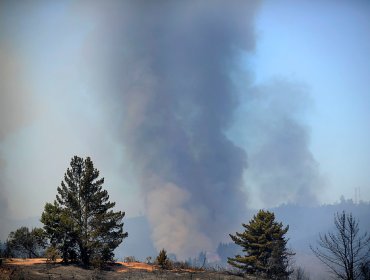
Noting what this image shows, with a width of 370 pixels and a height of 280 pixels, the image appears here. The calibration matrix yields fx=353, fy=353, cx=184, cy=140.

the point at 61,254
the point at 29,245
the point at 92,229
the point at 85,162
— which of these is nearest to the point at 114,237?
the point at 92,229

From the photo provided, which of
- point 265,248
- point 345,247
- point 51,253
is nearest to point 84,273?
point 51,253

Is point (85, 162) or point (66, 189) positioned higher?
point (85, 162)

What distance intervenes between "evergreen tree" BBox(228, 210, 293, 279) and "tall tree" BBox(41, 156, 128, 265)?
59.3 feet

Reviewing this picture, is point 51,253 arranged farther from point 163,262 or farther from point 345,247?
point 345,247

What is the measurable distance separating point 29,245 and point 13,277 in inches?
1368

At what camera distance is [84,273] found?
33.1 metres

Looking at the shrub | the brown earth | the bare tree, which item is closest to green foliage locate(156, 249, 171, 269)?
the brown earth

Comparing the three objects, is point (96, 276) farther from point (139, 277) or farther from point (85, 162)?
point (85, 162)

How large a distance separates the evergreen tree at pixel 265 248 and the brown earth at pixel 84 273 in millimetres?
7072

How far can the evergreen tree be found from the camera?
44.2 metres

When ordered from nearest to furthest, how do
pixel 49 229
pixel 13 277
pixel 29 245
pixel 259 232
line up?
pixel 13 277 < pixel 49 229 < pixel 259 232 < pixel 29 245

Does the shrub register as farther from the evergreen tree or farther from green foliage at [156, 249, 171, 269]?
the evergreen tree

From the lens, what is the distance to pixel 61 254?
37.1 meters

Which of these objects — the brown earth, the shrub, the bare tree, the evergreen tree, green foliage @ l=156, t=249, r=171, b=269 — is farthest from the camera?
Answer: the evergreen tree
